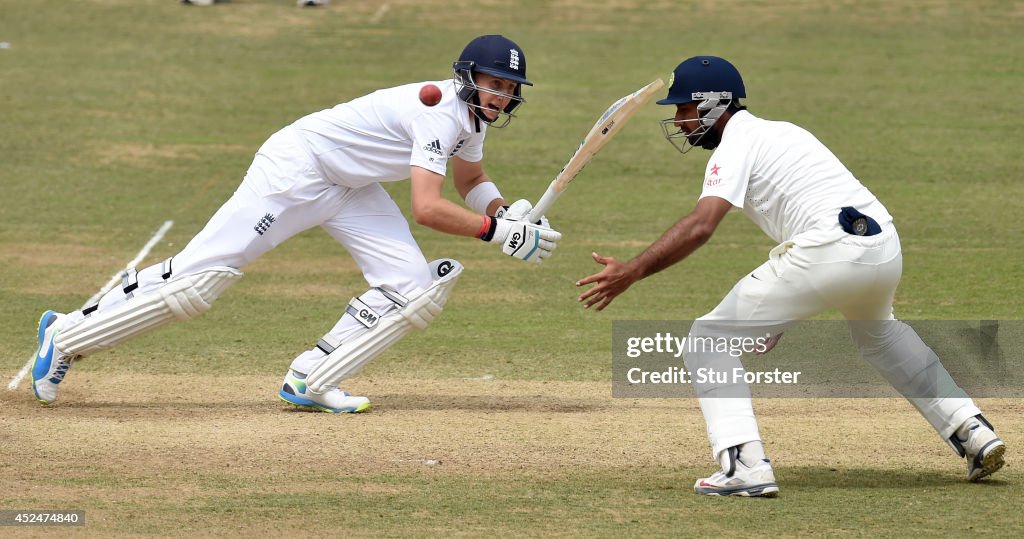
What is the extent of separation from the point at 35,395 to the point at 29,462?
1.40m

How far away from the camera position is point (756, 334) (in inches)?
254

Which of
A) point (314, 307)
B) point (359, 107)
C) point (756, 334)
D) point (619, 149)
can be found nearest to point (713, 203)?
point (756, 334)

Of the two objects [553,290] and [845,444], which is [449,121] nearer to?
[845,444]

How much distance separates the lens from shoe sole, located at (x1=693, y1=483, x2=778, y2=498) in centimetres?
623

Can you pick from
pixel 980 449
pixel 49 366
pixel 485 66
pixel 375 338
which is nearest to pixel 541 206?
pixel 485 66

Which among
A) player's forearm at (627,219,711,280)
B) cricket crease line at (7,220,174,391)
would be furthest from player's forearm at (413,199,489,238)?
cricket crease line at (7,220,174,391)

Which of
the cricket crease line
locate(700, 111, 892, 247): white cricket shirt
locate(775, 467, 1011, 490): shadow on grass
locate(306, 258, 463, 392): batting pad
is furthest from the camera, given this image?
the cricket crease line

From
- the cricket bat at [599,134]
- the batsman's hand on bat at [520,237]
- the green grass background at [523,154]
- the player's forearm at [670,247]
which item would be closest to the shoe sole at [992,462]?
the green grass background at [523,154]

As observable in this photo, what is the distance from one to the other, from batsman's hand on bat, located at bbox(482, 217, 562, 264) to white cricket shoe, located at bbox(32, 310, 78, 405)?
2.46 meters

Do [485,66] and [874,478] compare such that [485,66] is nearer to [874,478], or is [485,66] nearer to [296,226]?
[296,226]

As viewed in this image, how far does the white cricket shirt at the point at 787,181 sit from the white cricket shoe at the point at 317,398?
8.73 feet

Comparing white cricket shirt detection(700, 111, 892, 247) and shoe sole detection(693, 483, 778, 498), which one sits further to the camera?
white cricket shirt detection(700, 111, 892, 247)

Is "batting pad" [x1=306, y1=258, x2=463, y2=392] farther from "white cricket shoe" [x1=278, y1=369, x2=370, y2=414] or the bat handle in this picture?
the bat handle

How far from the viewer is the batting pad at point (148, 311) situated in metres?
7.68
